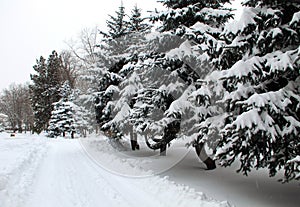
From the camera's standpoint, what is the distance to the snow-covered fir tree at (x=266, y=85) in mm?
→ 4418

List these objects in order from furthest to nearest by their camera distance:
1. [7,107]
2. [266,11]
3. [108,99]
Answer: [7,107]
[108,99]
[266,11]

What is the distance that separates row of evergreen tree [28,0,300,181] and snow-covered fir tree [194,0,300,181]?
0.02m

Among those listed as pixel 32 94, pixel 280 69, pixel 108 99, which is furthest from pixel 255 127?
pixel 32 94

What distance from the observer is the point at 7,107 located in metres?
61.4

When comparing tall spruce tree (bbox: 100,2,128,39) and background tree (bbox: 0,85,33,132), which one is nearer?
tall spruce tree (bbox: 100,2,128,39)

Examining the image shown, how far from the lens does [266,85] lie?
516 centimetres

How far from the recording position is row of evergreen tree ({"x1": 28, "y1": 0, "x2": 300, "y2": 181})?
14.9ft

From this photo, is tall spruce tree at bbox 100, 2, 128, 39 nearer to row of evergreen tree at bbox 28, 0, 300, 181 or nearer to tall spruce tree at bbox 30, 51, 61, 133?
row of evergreen tree at bbox 28, 0, 300, 181

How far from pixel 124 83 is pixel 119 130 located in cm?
233

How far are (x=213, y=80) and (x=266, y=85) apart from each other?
1.58 metres

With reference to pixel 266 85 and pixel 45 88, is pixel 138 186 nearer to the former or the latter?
pixel 266 85

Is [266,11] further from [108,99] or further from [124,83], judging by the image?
[108,99]

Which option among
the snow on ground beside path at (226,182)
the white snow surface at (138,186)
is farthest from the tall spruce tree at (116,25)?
the white snow surface at (138,186)

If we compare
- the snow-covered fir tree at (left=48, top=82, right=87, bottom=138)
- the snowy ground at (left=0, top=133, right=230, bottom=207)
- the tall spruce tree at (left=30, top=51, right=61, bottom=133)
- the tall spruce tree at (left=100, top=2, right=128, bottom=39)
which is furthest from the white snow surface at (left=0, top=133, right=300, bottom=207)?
the tall spruce tree at (left=30, top=51, right=61, bottom=133)
